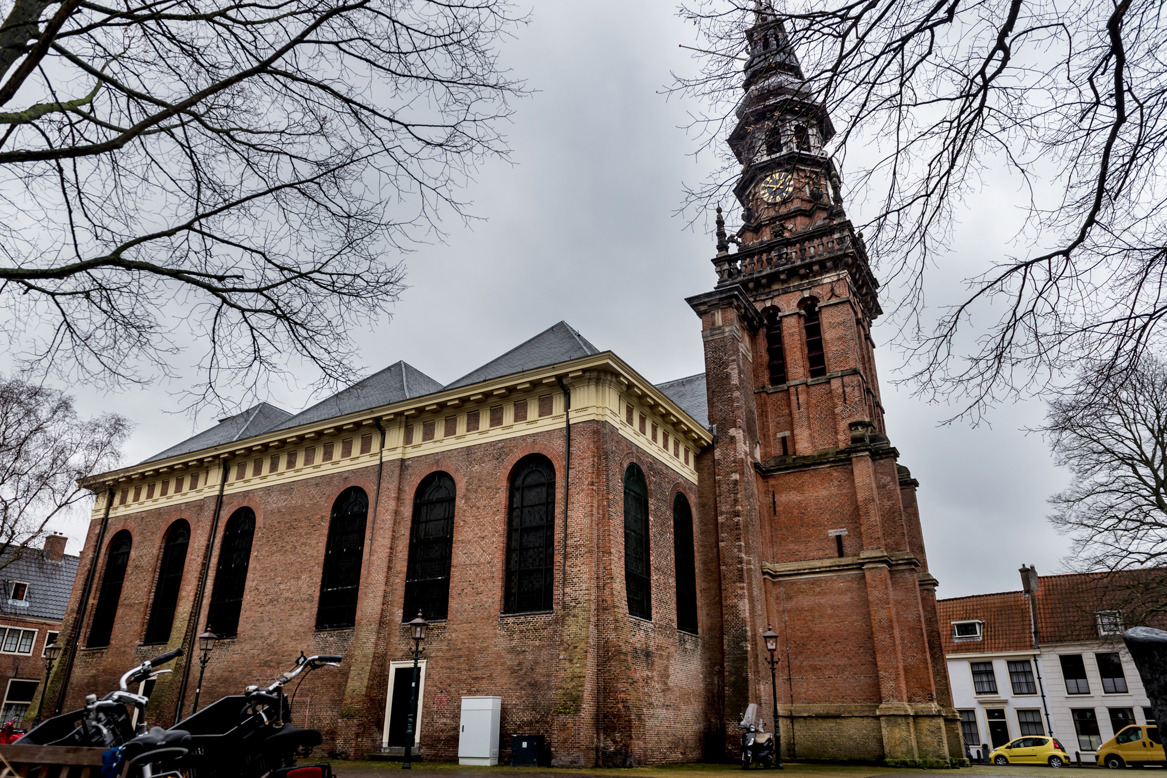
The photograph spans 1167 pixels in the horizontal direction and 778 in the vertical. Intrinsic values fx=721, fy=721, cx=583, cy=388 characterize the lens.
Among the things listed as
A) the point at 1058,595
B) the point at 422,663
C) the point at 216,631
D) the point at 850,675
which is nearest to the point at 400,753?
the point at 422,663

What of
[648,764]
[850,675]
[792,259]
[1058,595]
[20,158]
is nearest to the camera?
[20,158]

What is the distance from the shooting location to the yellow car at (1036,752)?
2711 cm

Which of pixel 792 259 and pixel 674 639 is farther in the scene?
pixel 792 259

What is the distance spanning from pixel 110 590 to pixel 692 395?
70.7ft

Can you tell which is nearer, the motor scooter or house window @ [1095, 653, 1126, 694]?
the motor scooter

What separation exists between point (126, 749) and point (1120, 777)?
24.7 meters

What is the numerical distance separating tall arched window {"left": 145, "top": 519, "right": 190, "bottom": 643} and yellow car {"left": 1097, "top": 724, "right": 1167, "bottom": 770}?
31762 mm

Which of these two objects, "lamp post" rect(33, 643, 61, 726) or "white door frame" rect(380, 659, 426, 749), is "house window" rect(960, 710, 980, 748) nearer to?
"white door frame" rect(380, 659, 426, 749)

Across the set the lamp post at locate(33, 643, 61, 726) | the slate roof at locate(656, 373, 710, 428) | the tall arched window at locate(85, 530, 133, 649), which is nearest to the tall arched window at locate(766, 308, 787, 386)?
the slate roof at locate(656, 373, 710, 428)

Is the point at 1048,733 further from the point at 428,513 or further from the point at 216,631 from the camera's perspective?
the point at 216,631

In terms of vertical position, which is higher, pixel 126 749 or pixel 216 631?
pixel 216 631

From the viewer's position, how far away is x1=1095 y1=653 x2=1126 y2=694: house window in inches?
1291

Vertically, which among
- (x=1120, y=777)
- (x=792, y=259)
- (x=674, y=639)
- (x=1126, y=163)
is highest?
(x=792, y=259)

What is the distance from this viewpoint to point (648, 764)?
15688 mm
